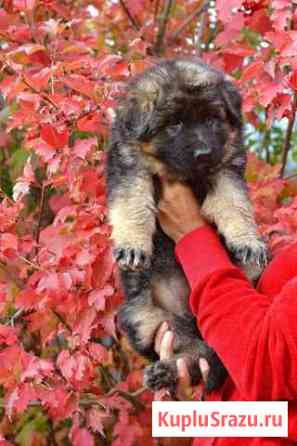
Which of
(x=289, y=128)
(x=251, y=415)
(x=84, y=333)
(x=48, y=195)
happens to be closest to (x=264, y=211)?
(x=289, y=128)

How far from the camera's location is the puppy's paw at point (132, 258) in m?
3.18

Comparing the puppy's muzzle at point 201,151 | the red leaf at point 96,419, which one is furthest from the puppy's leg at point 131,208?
the red leaf at point 96,419

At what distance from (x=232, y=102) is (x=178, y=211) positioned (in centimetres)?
55

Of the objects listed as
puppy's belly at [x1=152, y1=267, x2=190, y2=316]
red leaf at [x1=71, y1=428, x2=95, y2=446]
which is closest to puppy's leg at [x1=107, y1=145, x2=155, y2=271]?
puppy's belly at [x1=152, y1=267, x2=190, y2=316]

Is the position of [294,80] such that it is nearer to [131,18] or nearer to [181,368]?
[181,368]

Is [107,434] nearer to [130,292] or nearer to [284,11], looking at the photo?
[130,292]

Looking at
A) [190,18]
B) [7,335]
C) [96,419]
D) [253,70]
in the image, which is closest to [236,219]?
[253,70]

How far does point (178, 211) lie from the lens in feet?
10.2

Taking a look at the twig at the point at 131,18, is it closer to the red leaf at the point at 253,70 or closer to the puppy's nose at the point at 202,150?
the red leaf at the point at 253,70

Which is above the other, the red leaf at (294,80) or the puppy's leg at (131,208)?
the red leaf at (294,80)

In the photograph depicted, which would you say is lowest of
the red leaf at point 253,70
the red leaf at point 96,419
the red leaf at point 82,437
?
the red leaf at point 82,437

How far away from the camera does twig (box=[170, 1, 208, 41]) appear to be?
5125 mm

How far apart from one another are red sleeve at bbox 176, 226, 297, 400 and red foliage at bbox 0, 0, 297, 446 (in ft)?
2.76

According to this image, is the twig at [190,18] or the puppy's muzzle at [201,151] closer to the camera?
the puppy's muzzle at [201,151]
